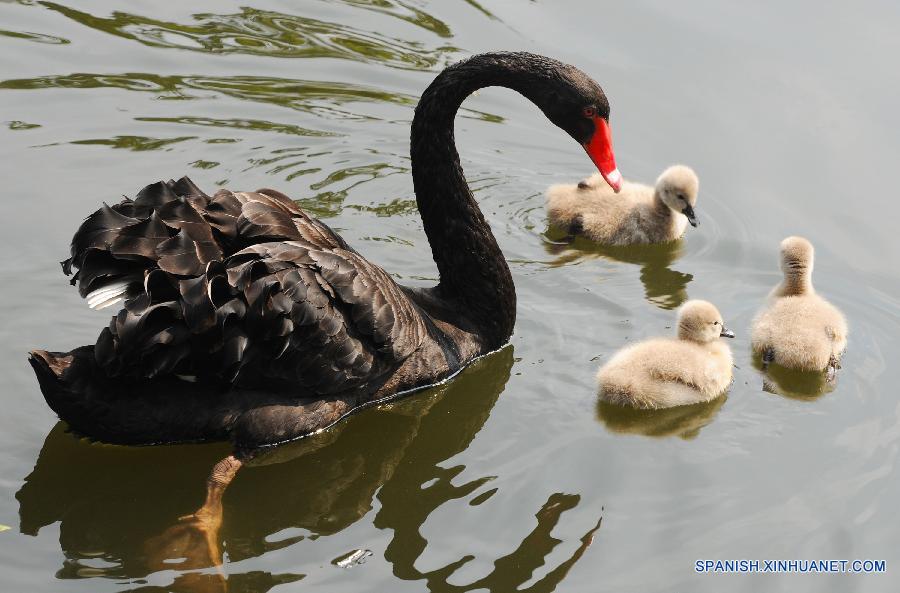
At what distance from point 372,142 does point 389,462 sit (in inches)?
127

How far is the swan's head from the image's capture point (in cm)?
599

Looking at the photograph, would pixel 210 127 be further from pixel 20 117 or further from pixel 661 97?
pixel 661 97

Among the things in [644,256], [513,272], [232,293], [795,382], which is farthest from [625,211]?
[232,293]

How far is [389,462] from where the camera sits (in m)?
5.42

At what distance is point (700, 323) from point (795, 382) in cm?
57

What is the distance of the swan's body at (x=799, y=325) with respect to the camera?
19.7ft

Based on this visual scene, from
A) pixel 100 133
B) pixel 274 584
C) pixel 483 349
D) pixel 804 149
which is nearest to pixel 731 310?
pixel 483 349

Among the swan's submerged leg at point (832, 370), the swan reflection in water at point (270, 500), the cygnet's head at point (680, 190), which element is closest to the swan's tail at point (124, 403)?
the swan reflection in water at point (270, 500)

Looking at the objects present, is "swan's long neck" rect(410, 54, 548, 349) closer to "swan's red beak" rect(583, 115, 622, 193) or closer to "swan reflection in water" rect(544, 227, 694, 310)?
"swan's red beak" rect(583, 115, 622, 193)

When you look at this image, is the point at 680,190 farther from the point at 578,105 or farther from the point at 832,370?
the point at 832,370

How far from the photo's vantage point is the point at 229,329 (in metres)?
5.02

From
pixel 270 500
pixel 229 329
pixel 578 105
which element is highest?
pixel 578 105

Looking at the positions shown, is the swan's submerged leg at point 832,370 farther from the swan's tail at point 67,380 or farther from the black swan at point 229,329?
the swan's tail at point 67,380

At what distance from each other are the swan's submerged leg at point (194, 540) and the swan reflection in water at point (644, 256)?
281 centimetres
